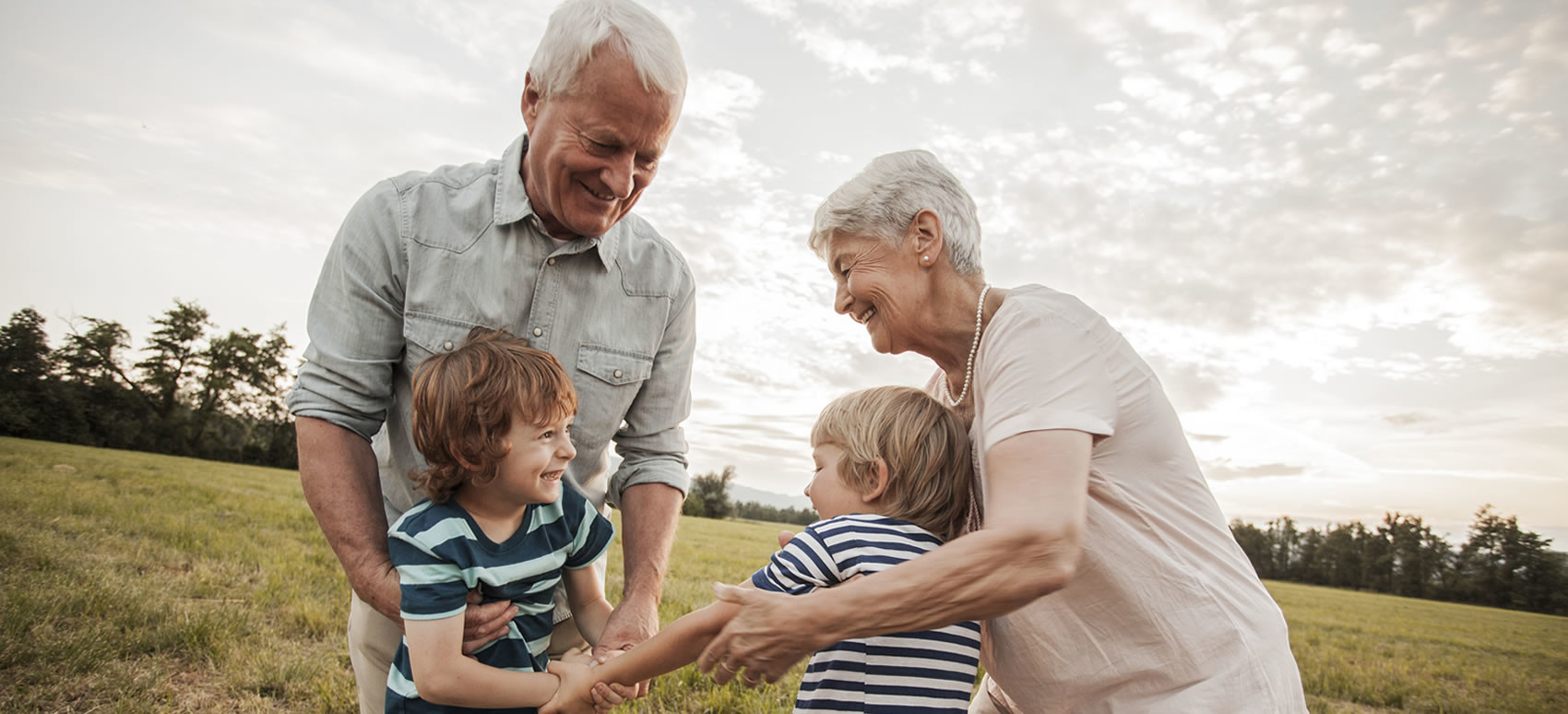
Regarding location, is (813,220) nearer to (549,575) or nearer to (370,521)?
(549,575)

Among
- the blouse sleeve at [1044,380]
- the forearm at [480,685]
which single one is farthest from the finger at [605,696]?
the blouse sleeve at [1044,380]

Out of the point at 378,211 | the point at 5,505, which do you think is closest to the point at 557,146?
the point at 378,211

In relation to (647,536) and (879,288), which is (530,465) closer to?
(647,536)

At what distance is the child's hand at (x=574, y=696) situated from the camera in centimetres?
243

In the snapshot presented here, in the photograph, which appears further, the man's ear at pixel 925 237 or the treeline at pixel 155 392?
the treeline at pixel 155 392

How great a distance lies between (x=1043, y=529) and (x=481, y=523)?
66.5 inches

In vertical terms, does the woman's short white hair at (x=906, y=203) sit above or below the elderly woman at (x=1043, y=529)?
above

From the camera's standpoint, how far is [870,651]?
2234 millimetres

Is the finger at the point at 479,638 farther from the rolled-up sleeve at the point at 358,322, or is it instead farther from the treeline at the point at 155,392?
the treeline at the point at 155,392

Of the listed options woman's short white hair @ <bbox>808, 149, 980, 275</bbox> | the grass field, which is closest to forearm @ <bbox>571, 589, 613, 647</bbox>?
Answer: woman's short white hair @ <bbox>808, 149, 980, 275</bbox>

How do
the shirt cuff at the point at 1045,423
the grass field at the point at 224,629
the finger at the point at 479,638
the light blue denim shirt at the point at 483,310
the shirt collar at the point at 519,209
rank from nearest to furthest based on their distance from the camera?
1. the shirt cuff at the point at 1045,423
2. the finger at the point at 479,638
3. the light blue denim shirt at the point at 483,310
4. the shirt collar at the point at 519,209
5. the grass field at the point at 224,629

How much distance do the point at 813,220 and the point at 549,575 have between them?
1.58m

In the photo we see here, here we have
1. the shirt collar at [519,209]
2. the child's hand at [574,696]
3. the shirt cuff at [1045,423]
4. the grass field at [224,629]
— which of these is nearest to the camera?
the shirt cuff at [1045,423]

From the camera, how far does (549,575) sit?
2641 millimetres
